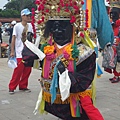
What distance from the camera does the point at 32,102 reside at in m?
5.75

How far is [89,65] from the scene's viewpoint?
3572 millimetres

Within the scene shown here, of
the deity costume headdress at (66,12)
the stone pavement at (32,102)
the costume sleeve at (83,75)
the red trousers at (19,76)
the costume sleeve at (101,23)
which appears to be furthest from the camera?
the red trousers at (19,76)

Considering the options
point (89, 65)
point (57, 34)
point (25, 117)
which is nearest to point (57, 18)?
point (57, 34)

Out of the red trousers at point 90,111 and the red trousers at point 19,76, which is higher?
the red trousers at point 90,111

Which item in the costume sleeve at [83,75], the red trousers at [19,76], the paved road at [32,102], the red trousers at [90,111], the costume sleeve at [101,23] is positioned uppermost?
the costume sleeve at [101,23]

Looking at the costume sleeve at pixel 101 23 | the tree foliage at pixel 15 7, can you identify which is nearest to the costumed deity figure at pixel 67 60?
the costume sleeve at pixel 101 23

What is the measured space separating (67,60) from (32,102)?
2348mm

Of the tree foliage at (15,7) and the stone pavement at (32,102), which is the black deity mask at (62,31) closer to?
the stone pavement at (32,102)

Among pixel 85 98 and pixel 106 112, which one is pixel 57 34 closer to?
pixel 85 98

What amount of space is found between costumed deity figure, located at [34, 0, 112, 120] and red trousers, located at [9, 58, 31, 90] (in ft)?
8.22

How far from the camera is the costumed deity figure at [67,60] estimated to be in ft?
11.5

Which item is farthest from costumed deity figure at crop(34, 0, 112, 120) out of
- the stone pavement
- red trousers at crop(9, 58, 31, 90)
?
red trousers at crop(9, 58, 31, 90)

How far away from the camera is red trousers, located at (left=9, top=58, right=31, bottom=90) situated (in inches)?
248

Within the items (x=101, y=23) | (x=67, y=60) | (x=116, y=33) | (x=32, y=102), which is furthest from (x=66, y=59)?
(x=116, y=33)
